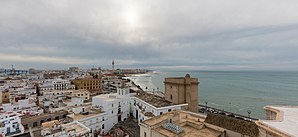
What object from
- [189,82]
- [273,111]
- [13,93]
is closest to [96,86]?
[13,93]

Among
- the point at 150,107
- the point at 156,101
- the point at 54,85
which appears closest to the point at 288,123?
the point at 150,107

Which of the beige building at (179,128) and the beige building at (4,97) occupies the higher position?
the beige building at (179,128)

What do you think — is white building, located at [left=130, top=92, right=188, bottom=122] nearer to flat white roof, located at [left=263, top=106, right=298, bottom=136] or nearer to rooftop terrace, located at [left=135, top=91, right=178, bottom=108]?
rooftop terrace, located at [left=135, top=91, right=178, bottom=108]

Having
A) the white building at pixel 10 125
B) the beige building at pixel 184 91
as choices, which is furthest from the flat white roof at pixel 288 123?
the white building at pixel 10 125

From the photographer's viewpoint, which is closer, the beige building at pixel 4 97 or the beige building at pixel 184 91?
the beige building at pixel 184 91

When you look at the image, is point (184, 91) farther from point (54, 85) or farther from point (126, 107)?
point (54, 85)

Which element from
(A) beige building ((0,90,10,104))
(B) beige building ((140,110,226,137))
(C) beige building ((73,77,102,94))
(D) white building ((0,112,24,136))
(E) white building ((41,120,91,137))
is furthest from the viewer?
(C) beige building ((73,77,102,94))

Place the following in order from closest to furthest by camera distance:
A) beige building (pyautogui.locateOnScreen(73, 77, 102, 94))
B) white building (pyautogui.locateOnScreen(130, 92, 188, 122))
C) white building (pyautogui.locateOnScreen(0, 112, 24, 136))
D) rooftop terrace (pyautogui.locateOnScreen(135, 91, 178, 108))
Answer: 1. white building (pyautogui.locateOnScreen(0, 112, 24, 136))
2. white building (pyautogui.locateOnScreen(130, 92, 188, 122))
3. rooftop terrace (pyautogui.locateOnScreen(135, 91, 178, 108))
4. beige building (pyautogui.locateOnScreen(73, 77, 102, 94))

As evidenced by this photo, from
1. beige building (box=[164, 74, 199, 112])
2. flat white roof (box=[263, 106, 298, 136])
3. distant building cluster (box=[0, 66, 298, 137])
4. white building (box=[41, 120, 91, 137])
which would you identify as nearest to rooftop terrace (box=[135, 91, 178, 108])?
distant building cluster (box=[0, 66, 298, 137])

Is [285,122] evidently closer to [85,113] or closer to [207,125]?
[207,125]

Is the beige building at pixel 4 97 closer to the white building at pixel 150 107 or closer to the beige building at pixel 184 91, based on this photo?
the white building at pixel 150 107

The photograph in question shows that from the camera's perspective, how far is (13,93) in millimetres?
40719

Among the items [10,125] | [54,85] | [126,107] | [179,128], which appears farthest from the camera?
[54,85]

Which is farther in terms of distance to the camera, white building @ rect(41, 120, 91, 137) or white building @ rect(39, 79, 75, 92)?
white building @ rect(39, 79, 75, 92)
